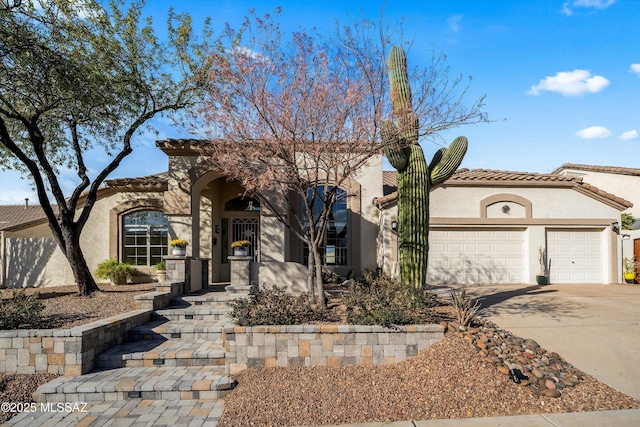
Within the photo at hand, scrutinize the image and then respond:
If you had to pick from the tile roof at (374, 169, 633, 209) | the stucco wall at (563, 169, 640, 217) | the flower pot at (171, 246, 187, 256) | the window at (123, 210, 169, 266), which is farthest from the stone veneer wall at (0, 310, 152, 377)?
the stucco wall at (563, 169, 640, 217)

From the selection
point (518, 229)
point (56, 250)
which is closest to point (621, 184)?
point (518, 229)

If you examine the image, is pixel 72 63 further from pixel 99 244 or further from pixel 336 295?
pixel 336 295

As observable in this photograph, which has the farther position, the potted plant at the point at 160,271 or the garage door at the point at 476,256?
the garage door at the point at 476,256

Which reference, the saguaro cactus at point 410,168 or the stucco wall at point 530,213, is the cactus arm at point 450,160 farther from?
the stucco wall at point 530,213

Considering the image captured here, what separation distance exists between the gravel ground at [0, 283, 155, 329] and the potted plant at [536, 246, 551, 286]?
480 inches

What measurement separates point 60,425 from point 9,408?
99cm

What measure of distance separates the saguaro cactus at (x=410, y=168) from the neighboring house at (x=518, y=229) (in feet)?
15.2

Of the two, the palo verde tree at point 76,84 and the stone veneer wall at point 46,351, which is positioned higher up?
the palo verde tree at point 76,84

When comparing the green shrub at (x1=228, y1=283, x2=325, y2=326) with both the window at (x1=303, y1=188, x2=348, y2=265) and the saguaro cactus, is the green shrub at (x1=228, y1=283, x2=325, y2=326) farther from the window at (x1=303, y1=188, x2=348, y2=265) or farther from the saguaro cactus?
the window at (x1=303, y1=188, x2=348, y2=265)

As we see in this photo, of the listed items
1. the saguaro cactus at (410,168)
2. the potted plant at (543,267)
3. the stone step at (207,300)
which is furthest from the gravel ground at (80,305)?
the potted plant at (543,267)

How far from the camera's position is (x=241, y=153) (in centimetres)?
780

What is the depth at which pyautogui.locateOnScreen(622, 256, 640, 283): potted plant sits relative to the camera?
43.4ft

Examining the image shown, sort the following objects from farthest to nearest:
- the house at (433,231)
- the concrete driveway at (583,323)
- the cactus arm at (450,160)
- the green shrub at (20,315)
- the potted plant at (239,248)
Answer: the house at (433,231), the potted plant at (239,248), the cactus arm at (450,160), the green shrub at (20,315), the concrete driveway at (583,323)

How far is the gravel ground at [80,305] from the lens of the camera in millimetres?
6896
